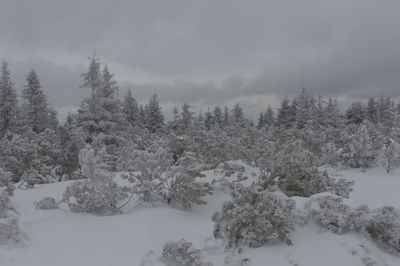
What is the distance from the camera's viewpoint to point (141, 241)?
19.0ft

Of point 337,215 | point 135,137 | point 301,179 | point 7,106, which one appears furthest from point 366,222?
point 7,106

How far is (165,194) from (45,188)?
377 cm

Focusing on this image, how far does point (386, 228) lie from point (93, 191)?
502 cm

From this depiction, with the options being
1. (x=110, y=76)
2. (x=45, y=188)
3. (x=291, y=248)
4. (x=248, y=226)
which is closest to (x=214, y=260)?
(x=248, y=226)

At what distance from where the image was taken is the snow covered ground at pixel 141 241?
15.5 ft

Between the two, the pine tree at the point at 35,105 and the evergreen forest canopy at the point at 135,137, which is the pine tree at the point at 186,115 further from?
the pine tree at the point at 35,105

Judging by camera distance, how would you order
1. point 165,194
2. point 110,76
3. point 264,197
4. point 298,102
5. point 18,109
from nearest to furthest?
point 264,197 → point 165,194 → point 110,76 → point 18,109 → point 298,102

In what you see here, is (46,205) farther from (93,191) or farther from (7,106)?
(7,106)

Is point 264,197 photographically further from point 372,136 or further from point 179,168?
point 372,136

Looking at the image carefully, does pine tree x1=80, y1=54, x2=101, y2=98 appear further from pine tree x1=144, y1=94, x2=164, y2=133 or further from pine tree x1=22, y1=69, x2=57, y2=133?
pine tree x1=144, y1=94, x2=164, y2=133

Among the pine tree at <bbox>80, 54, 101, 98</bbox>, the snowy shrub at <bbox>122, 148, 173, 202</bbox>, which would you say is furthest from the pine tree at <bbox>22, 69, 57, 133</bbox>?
the snowy shrub at <bbox>122, 148, 173, 202</bbox>

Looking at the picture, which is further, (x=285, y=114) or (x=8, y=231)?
(x=285, y=114)

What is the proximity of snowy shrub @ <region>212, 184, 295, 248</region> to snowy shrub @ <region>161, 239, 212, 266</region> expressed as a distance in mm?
490

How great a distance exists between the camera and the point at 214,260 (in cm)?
489
